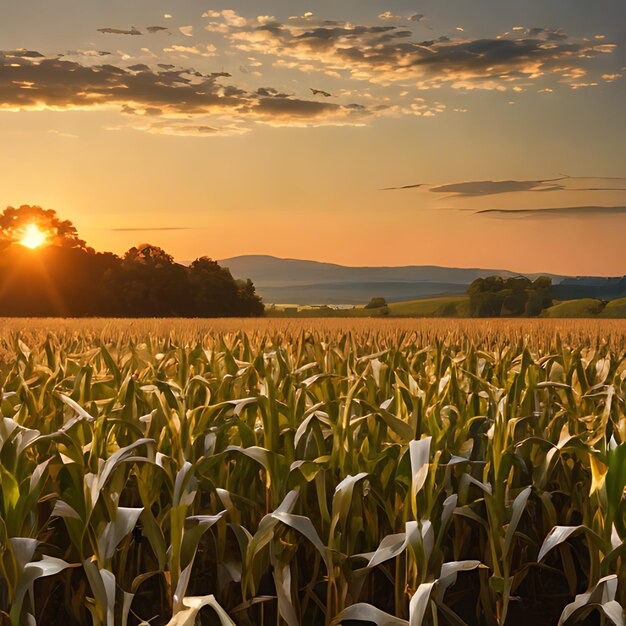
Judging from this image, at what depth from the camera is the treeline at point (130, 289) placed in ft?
145

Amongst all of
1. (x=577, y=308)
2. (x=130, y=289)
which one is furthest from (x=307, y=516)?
(x=577, y=308)

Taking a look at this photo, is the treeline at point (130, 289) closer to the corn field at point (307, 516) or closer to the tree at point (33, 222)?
the tree at point (33, 222)

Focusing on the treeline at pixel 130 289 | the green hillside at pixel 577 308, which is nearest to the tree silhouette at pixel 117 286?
the treeline at pixel 130 289

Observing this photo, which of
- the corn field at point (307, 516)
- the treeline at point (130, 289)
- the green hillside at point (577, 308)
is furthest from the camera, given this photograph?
the green hillside at point (577, 308)

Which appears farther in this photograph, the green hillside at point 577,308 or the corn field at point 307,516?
the green hillside at point 577,308

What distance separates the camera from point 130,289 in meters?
44.6

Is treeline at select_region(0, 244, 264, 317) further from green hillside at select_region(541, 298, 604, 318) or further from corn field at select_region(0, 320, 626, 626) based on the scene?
corn field at select_region(0, 320, 626, 626)

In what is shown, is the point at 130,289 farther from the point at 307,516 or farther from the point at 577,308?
the point at 307,516

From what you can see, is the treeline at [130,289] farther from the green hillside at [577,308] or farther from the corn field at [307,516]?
the corn field at [307,516]

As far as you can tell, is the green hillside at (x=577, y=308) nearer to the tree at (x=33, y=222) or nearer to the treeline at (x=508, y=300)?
the treeline at (x=508, y=300)

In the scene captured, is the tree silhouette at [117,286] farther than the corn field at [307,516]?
Yes

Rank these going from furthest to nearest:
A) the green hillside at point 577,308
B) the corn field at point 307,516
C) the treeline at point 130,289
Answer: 1. the green hillside at point 577,308
2. the treeline at point 130,289
3. the corn field at point 307,516

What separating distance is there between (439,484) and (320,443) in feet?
1.50

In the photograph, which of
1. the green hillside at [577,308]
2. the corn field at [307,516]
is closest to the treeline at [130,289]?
the green hillside at [577,308]
